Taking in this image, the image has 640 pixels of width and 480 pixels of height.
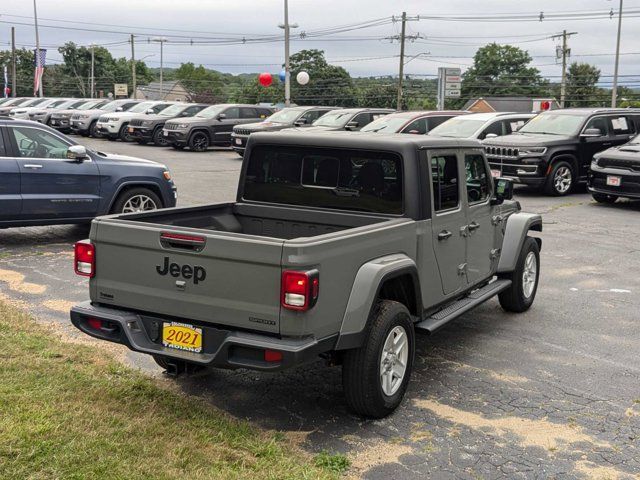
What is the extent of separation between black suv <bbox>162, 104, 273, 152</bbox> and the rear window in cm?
2088

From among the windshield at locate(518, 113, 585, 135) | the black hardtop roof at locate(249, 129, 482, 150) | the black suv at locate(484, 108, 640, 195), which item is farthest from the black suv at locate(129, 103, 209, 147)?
the black hardtop roof at locate(249, 129, 482, 150)

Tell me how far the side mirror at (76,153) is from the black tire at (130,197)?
0.78 meters

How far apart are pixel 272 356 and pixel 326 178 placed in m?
1.86

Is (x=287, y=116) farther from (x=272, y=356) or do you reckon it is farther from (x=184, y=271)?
(x=272, y=356)

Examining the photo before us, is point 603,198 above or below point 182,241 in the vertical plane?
below

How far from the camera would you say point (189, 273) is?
446cm

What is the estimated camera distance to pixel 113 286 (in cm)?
475

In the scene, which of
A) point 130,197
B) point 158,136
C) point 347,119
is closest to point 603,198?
point 347,119

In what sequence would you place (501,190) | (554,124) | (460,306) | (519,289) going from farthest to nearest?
(554,124) → (519,289) → (501,190) → (460,306)

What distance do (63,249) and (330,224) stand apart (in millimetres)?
5486

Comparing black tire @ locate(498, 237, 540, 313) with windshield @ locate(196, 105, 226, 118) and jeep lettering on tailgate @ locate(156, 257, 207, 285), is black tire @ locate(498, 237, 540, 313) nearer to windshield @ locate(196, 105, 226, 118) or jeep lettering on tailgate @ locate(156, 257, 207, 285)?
jeep lettering on tailgate @ locate(156, 257, 207, 285)

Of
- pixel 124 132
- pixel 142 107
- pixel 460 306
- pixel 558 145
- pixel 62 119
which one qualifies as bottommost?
pixel 460 306

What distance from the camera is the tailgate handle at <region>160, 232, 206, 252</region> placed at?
4395 millimetres

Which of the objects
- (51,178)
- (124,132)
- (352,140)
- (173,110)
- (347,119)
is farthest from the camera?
(173,110)
